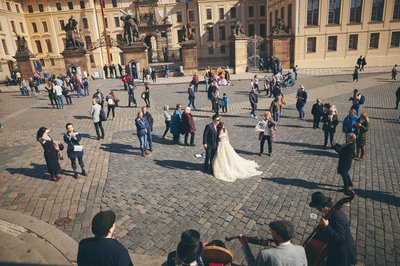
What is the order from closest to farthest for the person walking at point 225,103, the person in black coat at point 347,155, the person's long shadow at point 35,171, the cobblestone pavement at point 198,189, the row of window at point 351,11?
1. the cobblestone pavement at point 198,189
2. the person in black coat at point 347,155
3. the person's long shadow at point 35,171
4. the person walking at point 225,103
5. the row of window at point 351,11

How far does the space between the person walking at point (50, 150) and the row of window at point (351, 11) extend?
34.6 metres

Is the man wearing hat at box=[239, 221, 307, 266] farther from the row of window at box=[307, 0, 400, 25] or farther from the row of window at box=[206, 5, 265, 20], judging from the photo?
the row of window at box=[206, 5, 265, 20]

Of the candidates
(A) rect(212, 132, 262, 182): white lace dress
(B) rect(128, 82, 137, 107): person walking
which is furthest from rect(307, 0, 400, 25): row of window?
(A) rect(212, 132, 262, 182): white lace dress

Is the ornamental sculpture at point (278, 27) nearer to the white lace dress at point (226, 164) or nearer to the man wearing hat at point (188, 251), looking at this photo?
the white lace dress at point (226, 164)

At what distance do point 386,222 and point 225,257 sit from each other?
4.52m

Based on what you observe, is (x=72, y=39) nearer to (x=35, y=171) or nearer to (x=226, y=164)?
(x=35, y=171)

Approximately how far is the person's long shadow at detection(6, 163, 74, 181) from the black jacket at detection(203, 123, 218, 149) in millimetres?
4647

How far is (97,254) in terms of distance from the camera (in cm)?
304

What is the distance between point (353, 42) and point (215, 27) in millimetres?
31416

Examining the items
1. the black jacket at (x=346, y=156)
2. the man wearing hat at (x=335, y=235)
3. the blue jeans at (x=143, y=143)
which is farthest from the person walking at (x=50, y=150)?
the black jacket at (x=346, y=156)

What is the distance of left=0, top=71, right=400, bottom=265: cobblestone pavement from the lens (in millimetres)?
6047

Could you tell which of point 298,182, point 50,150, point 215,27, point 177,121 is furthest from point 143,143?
point 215,27

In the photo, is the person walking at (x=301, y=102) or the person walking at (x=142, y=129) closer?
the person walking at (x=142, y=129)

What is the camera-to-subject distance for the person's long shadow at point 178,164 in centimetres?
948
